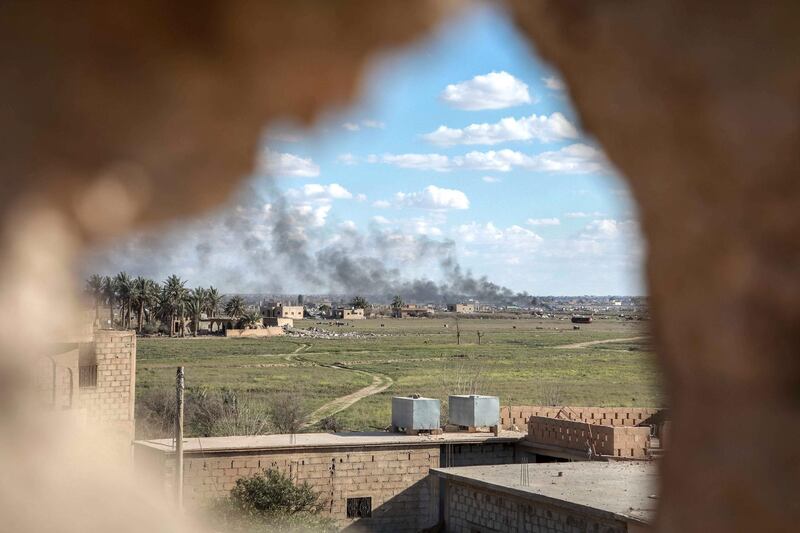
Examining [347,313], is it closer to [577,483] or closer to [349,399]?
[349,399]

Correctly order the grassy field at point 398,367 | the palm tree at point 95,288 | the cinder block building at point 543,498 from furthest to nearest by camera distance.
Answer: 1. the grassy field at point 398,367
2. the cinder block building at point 543,498
3. the palm tree at point 95,288

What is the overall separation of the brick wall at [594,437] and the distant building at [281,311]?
203ft

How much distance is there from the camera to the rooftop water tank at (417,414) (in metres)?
25.0

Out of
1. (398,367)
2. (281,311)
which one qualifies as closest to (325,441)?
(398,367)

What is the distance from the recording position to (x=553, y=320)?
134875 mm

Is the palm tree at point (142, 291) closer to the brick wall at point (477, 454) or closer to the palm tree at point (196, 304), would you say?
the brick wall at point (477, 454)

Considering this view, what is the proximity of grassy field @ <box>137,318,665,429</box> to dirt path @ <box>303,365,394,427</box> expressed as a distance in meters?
0.54

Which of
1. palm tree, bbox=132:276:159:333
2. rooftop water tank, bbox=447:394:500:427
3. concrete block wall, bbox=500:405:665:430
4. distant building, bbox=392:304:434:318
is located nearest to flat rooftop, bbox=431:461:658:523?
rooftop water tank, bbox=447:394:500:427

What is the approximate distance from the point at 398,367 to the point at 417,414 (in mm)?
37366

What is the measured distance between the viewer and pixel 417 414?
25.1 m

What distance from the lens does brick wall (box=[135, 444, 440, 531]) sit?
2206 cm

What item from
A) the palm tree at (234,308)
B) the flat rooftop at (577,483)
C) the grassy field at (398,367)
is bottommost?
the grassy field at (398,367)

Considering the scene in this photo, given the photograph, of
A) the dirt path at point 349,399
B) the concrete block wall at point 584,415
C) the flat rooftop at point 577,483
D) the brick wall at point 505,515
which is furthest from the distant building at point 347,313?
the brick wall at point 505,515

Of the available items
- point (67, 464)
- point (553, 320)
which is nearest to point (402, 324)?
point (553, 320)
